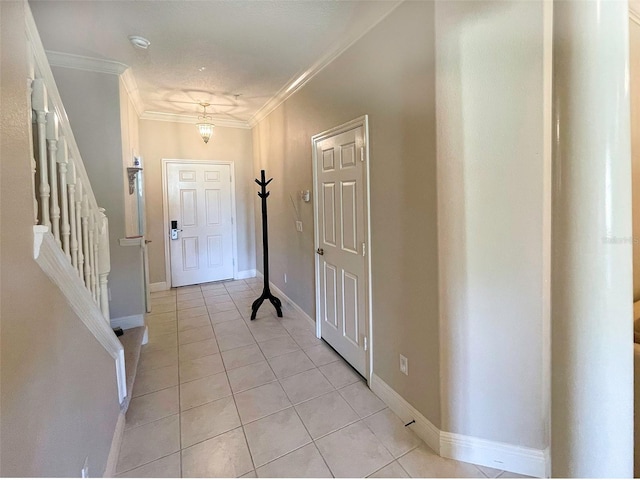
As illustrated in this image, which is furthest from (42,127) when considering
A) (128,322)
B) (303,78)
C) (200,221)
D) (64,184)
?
(200,221)

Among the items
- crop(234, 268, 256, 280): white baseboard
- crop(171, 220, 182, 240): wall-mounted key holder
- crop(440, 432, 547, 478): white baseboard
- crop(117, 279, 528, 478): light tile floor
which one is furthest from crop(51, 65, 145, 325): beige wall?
crop(440, 432, 547, 478): white baseboard

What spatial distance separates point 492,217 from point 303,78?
7.97ft

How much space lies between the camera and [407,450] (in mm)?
1731

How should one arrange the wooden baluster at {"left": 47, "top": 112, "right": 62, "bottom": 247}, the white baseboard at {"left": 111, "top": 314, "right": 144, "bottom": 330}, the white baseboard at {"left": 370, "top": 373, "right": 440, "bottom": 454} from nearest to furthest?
the wooden baluster at {"left": 47, "top": 112, "right": 62, "bottom": 247}, the white baseboard at {"left": 370, "top": 373, "right": 440, "bottom": 454}, the white baseboard at {"left": 111, "top": 314, "right": 144, "bottom": 330}

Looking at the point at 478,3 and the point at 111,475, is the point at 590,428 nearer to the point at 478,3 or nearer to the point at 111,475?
the point at 478,3

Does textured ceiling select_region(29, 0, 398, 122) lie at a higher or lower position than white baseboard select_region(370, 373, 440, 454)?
higher

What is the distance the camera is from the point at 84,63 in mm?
2811

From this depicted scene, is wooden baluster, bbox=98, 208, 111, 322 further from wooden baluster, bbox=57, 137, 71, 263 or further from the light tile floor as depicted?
the light tile floor

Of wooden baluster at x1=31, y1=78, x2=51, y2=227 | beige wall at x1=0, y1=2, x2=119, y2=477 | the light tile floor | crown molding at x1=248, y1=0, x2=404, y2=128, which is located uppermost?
crown molding at x1=248, y1=0, x2=404, y2=128

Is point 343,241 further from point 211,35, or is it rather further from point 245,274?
point 245,274

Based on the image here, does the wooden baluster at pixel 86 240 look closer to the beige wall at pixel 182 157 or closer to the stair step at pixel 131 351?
the stair step at pixel 131 351

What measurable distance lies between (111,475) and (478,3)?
2932 millimetres

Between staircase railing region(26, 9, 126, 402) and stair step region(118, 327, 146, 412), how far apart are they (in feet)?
1.12

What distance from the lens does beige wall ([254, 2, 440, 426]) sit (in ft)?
5.55
